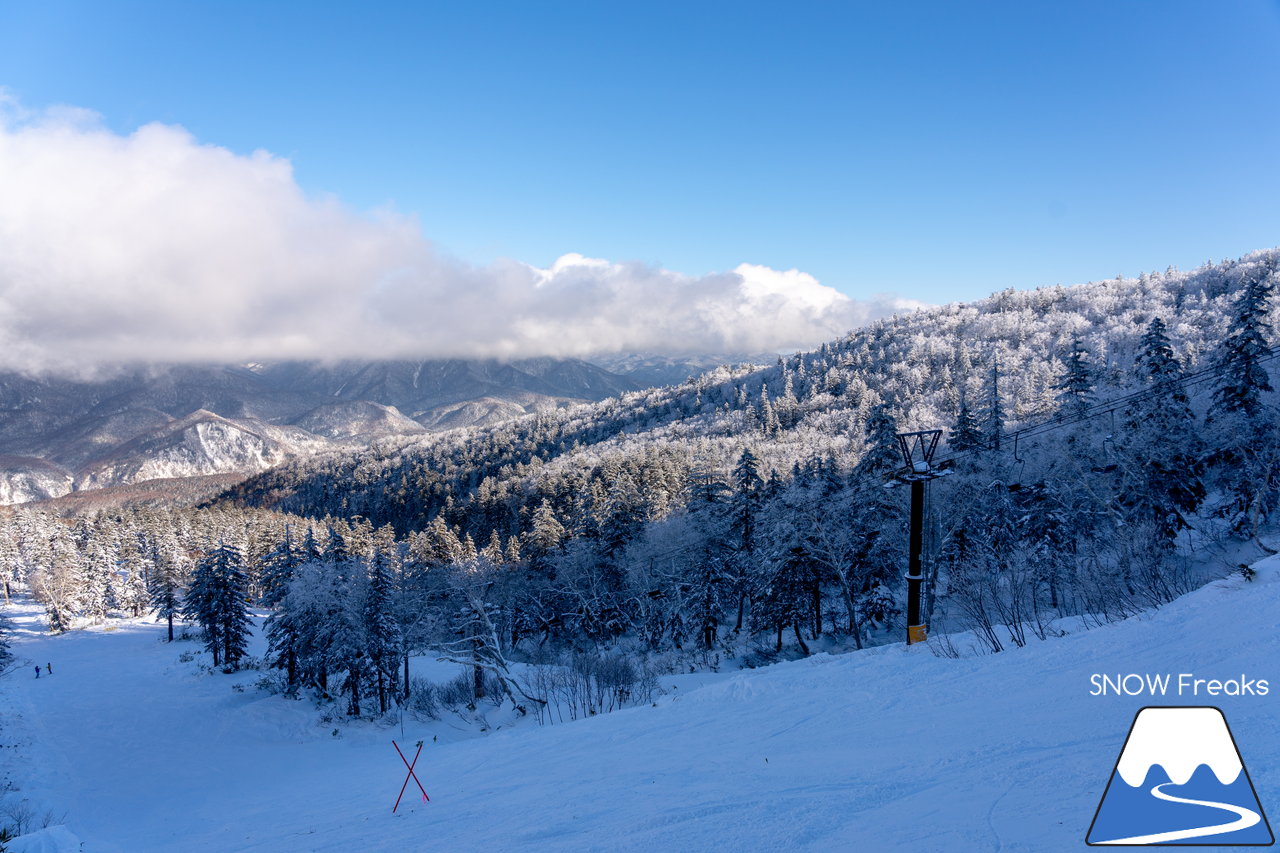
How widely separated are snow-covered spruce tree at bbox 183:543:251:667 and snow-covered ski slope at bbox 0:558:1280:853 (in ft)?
107

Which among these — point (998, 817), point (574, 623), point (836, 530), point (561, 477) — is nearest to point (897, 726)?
point (998, 817)

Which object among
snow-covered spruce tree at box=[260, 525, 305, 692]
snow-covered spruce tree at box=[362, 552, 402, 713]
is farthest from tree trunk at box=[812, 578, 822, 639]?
snow-covered spruce tree at box=[260, 525, 305, 692]

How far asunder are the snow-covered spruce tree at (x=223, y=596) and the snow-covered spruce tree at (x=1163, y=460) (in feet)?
186

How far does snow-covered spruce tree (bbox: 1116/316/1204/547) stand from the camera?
25016mm

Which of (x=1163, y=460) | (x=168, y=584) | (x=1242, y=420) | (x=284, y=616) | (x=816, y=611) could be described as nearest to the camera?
(x=1163, y=460)

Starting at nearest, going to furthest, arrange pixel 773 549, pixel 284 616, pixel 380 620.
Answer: pixel 773 549 → pixel 380 620 → pixel 284 616

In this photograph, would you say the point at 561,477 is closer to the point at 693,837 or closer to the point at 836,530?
the point at 836,530

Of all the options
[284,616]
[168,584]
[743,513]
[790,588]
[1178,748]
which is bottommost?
[168,584]

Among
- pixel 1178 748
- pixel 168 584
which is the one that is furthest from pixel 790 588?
pixel 168 584

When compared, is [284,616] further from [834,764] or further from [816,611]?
[834,764]

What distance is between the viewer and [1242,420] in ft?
96.7

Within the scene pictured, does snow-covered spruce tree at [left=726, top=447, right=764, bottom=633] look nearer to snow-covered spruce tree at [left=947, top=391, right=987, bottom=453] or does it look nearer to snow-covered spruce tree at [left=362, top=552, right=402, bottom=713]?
snow-covered spruce tree at [left=947, top=391, right=987, bottom=453]

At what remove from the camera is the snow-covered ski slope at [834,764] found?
4.89m

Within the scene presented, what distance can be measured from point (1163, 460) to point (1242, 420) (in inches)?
317
